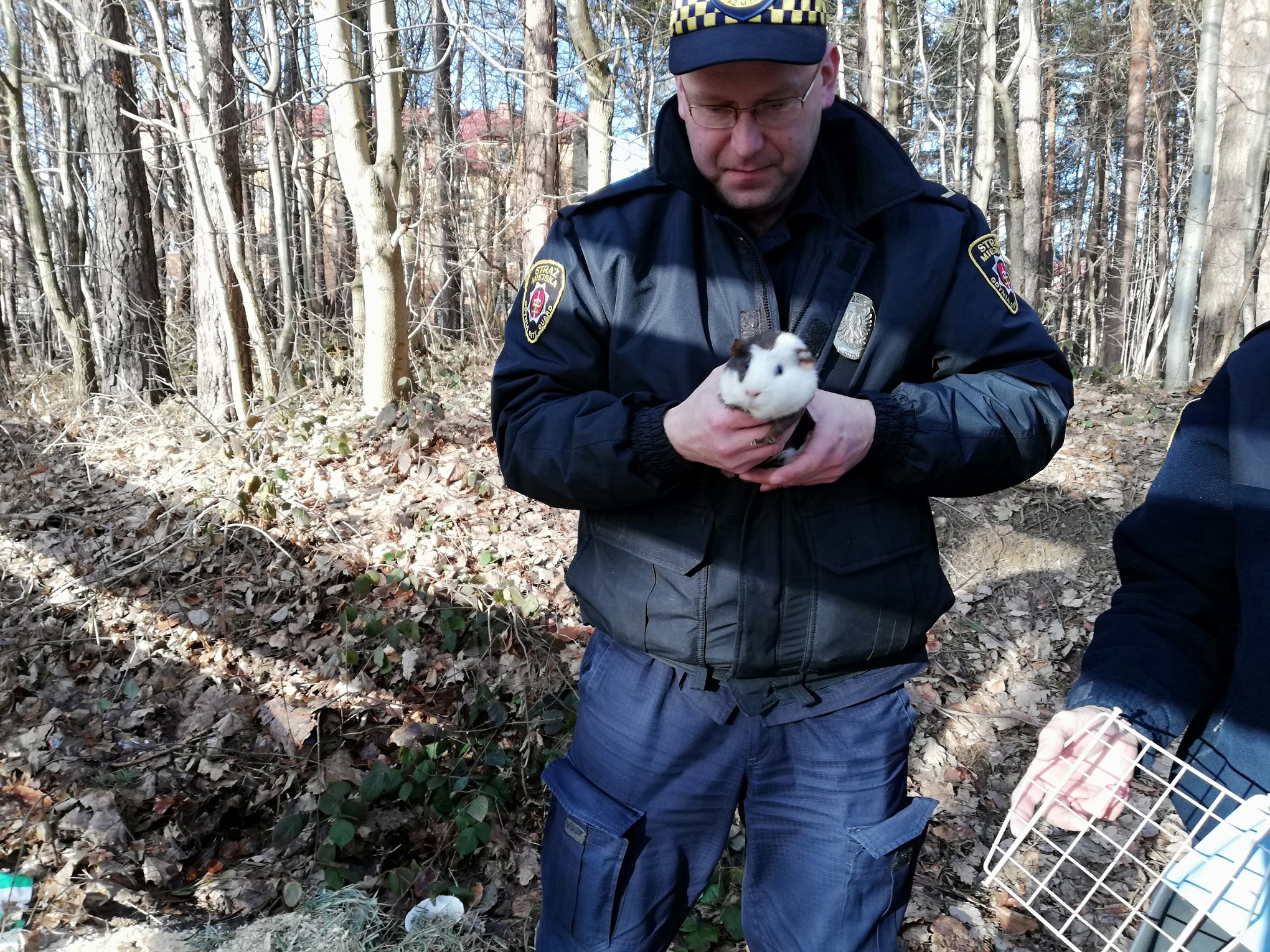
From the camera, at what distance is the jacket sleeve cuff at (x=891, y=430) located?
164cm

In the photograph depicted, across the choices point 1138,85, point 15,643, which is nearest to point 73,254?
point 15,643

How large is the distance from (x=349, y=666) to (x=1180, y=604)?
367cm

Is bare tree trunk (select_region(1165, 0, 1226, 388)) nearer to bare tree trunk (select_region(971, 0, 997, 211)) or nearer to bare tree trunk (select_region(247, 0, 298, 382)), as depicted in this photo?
bare tree trunk (select_region(971, 0, 997, 211))

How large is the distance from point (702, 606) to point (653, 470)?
1.05 ft

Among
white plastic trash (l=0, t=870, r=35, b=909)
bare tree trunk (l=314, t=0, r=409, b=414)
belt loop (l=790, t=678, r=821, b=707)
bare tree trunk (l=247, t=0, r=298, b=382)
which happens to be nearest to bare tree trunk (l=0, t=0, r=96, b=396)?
bare tree trunk (l=247, t=0, r=298, b=382)

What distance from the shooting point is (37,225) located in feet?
29.8

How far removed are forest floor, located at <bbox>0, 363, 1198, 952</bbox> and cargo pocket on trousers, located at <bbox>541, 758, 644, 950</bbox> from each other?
1353mm

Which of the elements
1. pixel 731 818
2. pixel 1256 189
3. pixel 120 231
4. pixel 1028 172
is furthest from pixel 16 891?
pixel 1028 172

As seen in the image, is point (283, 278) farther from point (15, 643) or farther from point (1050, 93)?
point (1050, 93)

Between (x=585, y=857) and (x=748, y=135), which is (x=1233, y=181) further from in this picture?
(x=585, y=857)

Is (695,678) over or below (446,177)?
below

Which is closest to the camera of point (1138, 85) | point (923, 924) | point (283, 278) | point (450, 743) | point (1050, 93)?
point (923, 924)

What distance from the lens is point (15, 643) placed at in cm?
445

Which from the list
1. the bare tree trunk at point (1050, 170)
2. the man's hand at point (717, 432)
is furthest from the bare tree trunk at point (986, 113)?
the man's hand at point (717, 432)
